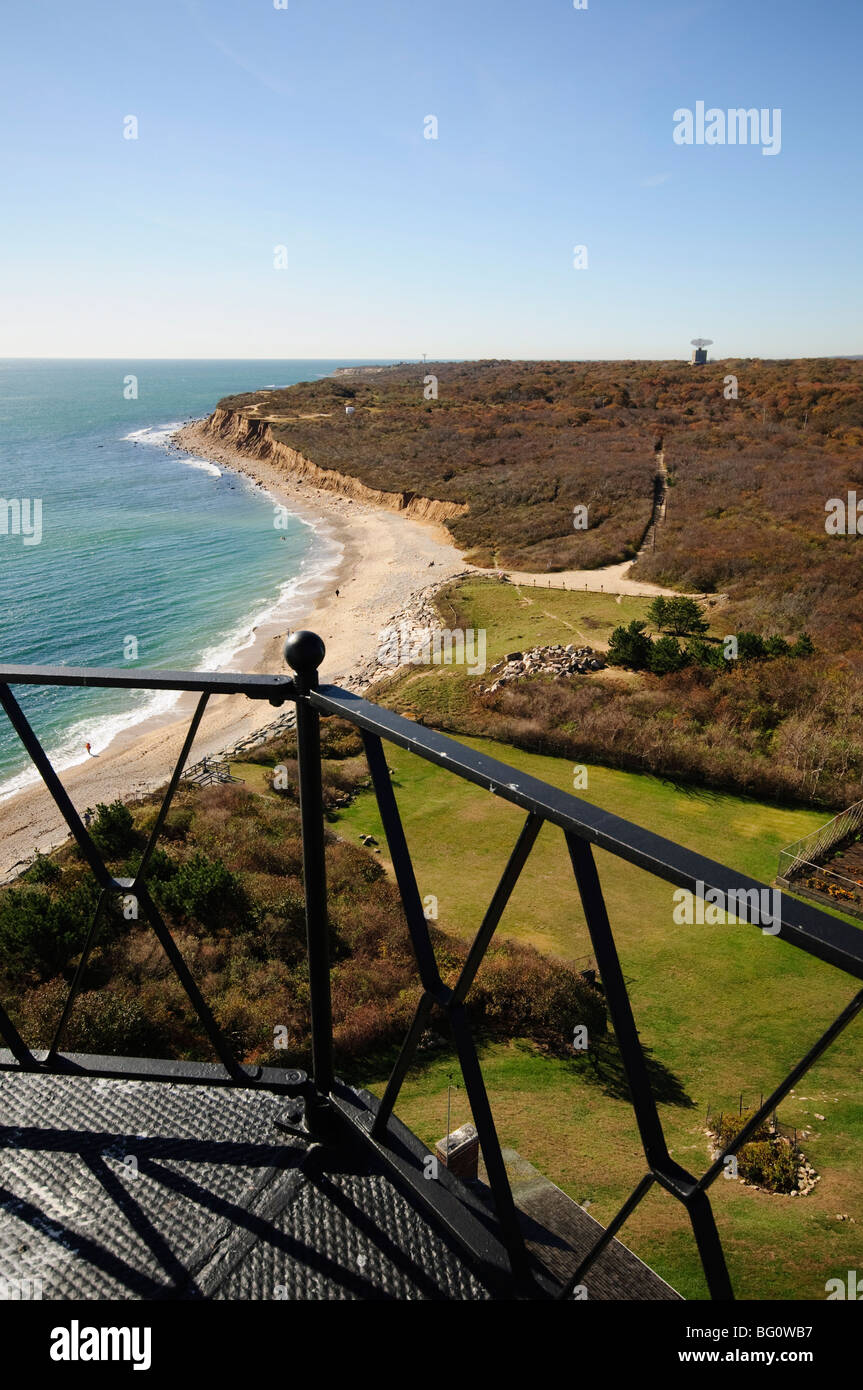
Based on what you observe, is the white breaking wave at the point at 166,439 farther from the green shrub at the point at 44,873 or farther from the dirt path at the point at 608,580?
the green shrub at the point at 44,873

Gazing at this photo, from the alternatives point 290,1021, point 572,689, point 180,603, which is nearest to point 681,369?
point 180,603

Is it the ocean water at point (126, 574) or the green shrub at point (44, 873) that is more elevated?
the ocean water at point (126, 574)

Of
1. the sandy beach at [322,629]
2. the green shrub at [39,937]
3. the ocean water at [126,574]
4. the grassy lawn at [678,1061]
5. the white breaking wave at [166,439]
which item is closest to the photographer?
the grassy lawn at [678,1061]

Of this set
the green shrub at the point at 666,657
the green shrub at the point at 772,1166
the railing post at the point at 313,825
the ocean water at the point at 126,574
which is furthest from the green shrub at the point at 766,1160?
the ocean water at the point at 126,574

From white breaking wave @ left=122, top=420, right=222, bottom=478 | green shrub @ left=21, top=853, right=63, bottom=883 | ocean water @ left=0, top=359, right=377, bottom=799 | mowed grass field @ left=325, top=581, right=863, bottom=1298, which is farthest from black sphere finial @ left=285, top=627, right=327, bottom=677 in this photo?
white breaking wave @ left=122, top=420, right=222, bottom=478

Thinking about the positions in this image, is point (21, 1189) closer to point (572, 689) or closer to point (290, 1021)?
point (290, 1021)

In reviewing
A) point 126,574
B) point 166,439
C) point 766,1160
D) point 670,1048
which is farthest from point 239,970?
point 166,439
